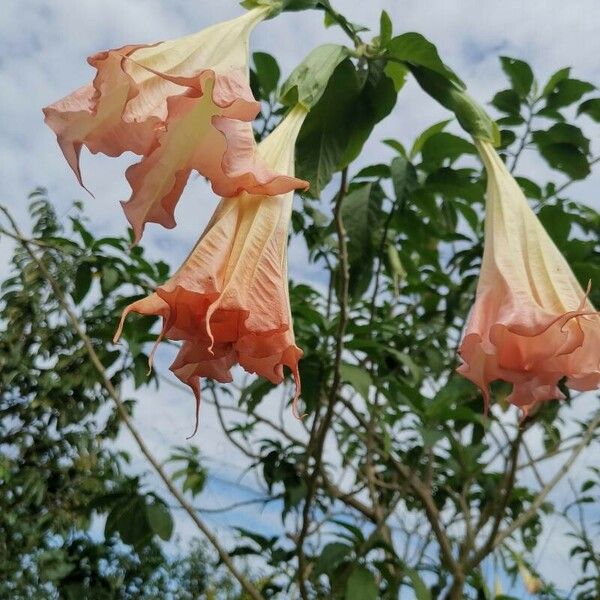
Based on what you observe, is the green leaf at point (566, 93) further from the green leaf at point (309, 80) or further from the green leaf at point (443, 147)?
the green leaf at point (309, 80)

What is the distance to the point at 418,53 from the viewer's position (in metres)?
0.60

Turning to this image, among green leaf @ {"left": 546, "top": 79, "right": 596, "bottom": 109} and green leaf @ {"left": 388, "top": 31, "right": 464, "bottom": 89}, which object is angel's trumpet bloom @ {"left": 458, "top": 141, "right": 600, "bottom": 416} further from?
green leaf @ {"left": 546, "top": 79, "right": 596, "bottom": 109}

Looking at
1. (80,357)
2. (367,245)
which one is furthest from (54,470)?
(367,245)

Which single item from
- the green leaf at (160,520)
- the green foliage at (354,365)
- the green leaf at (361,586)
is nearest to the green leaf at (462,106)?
the green foliage at (354,365)

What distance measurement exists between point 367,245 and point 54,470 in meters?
1.92

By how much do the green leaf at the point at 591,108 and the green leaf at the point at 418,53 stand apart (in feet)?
2.50

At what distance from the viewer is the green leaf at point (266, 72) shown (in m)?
1.18

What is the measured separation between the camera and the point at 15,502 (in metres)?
2.45

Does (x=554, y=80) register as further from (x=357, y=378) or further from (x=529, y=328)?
(x=529, y=328)

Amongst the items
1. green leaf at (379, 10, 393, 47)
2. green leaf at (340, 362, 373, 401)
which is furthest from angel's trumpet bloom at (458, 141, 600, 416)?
green leaf at (340, 362, 373, 401)

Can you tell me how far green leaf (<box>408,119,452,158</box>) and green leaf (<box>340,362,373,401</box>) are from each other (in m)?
0.35

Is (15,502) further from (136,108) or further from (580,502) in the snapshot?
(136,108)

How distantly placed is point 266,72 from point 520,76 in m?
0.46

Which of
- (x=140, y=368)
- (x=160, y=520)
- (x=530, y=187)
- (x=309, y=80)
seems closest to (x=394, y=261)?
(x=530, y=187)
